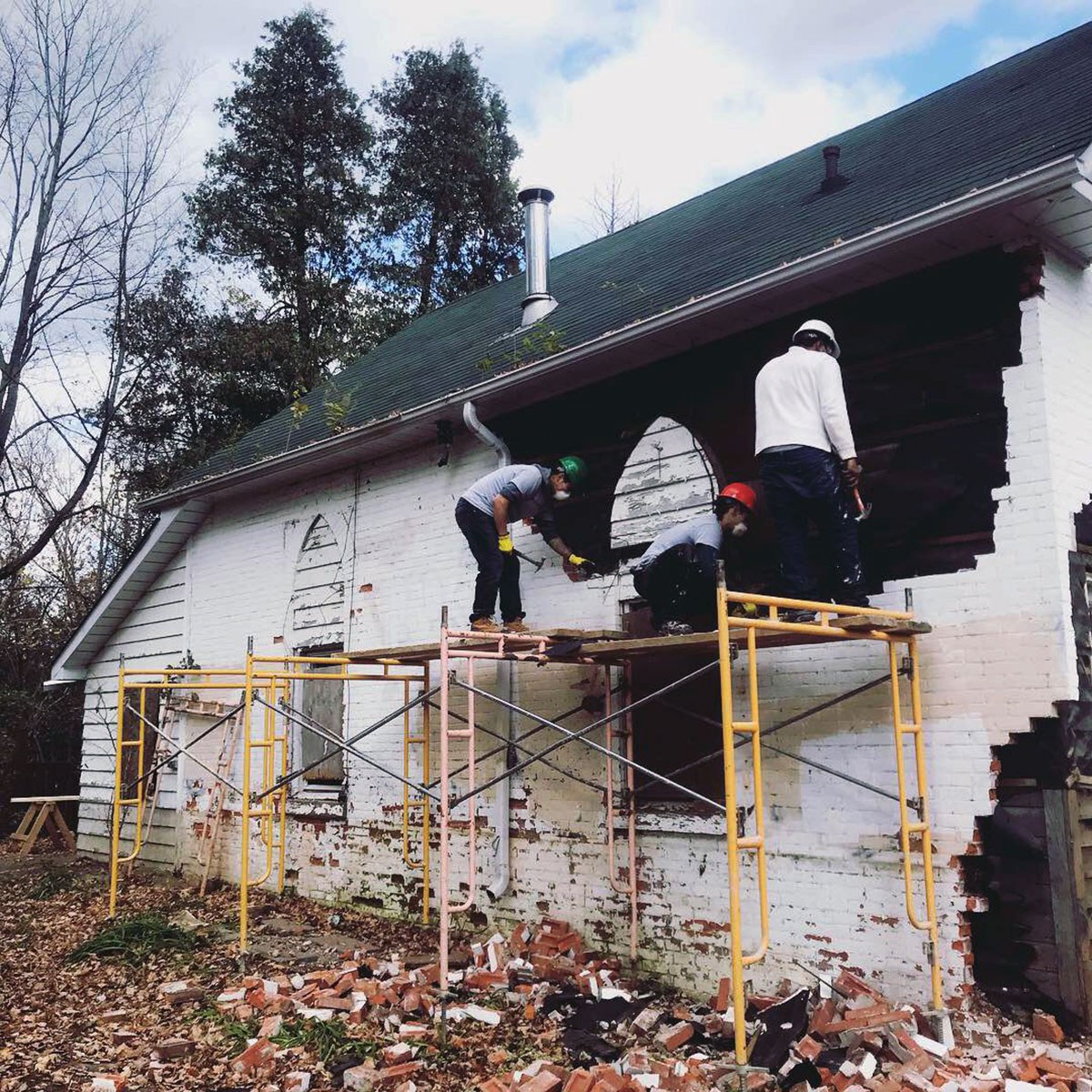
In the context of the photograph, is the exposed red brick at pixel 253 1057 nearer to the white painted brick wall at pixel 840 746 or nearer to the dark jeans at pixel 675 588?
the white painted brick wall at pixel 840 746

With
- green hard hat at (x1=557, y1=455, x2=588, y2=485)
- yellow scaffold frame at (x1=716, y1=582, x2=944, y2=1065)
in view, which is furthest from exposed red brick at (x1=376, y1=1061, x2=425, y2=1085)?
green hard hat at (x1=557, y1=455, x2=588, y2=485)

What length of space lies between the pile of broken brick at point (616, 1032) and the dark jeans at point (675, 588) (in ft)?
7.51

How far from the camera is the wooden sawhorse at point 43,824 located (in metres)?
14.2

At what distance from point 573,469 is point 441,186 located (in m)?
21.5

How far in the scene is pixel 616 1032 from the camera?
19.5 ft

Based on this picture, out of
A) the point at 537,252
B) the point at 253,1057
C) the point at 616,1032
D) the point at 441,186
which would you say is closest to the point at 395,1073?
the point at 253,1057

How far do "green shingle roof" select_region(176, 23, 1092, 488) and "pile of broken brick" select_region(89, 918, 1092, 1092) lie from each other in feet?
14.8

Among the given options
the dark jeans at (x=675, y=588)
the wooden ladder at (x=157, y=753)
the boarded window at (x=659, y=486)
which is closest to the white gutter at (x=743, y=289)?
the boarded window at (x=659, y=486)

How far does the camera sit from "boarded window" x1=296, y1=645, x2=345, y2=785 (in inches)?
409

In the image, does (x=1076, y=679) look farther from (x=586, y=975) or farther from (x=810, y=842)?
(x=586, y=975)

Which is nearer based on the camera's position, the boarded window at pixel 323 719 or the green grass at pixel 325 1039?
the green grass at pixel 325 1039

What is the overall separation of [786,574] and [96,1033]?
5053 millimetres

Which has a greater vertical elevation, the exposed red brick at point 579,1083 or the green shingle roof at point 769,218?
the green shingle roof at point 769,218

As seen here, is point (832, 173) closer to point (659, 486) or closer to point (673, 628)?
point (659, 486)
